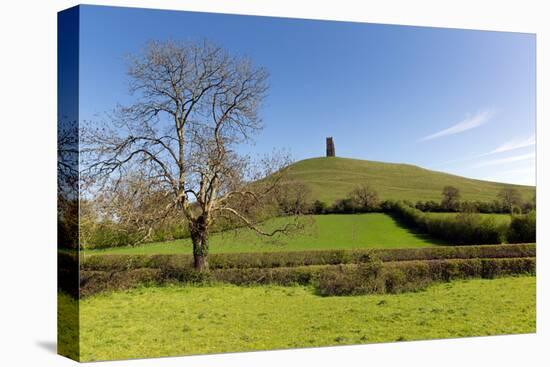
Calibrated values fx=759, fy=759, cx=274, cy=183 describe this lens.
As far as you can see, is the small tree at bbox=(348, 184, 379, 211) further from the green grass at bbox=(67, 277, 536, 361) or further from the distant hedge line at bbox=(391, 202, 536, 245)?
the green grass at bbox=(67, 277, 536, 361)

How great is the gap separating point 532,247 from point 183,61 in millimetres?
8495

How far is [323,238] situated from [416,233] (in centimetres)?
211

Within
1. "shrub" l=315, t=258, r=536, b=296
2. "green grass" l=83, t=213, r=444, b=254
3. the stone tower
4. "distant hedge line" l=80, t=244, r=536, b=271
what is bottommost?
"shrub" l=315, t=258, r=536, b=296

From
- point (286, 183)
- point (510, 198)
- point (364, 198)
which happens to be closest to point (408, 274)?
point (364, 198)

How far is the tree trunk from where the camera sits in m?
14.1

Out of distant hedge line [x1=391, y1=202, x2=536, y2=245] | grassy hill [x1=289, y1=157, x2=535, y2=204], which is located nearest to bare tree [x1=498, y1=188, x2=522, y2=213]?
grassy hill [x1=289, y1=157, x2=535, y2=204]

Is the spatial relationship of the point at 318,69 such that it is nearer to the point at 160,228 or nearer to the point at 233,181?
the point at 233,181

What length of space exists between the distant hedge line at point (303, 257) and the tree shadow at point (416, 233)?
0.13m

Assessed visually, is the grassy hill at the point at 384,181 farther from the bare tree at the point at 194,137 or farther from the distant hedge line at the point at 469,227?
the bare tree at the point at 194,137

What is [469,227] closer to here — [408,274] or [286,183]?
[408,274]

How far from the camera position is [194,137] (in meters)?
14.0

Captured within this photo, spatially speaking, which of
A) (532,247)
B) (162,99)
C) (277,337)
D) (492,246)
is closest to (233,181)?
(162,99)

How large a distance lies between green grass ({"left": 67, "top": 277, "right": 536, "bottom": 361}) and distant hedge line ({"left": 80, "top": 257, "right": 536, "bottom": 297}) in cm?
16

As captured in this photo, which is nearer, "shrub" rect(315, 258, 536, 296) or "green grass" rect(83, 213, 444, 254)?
"green grass" rect(83, 213, 444, 254)
